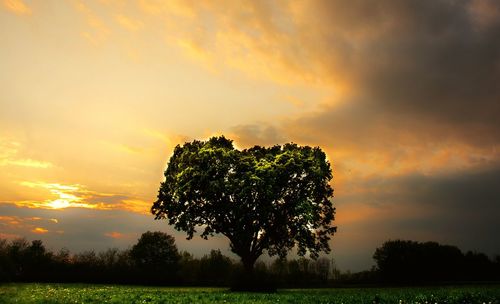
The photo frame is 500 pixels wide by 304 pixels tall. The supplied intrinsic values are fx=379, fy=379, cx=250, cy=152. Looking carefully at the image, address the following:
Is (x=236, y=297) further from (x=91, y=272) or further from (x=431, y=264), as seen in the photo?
(x=431, y=264)

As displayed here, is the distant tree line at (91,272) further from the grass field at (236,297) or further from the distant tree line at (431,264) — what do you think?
the distant tree line at (431,264)

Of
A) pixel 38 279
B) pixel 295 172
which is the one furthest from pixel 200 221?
pixel 38 279

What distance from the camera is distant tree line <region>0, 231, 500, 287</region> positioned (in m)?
62.5

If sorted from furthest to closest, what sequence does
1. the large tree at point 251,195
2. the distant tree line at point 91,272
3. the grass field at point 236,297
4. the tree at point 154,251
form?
the tree at point 154,251, the distant tree line at point 91,272, the large tree at point 251,195, the grass field at point 236,297

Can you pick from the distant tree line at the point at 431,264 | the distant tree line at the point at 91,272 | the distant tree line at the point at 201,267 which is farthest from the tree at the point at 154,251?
the distant tree line at the point at 431,264

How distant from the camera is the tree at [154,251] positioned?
346ft

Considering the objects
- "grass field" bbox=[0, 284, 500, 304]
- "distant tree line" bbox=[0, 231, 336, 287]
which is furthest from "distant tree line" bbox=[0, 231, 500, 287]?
"grass field" bbox=[0, 284, 500, 304]

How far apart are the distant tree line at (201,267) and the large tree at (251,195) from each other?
5203 millimetres

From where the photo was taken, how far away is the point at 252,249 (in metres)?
52.0

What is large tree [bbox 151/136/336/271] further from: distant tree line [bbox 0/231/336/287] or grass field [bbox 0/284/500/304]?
grass field [bbox 0/284/500/304]

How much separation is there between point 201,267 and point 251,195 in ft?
159

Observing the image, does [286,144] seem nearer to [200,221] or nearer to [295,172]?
[295,172]

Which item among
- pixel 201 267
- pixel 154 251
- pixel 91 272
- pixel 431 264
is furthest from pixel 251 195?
pixel 431 264

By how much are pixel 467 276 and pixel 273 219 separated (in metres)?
71.0
